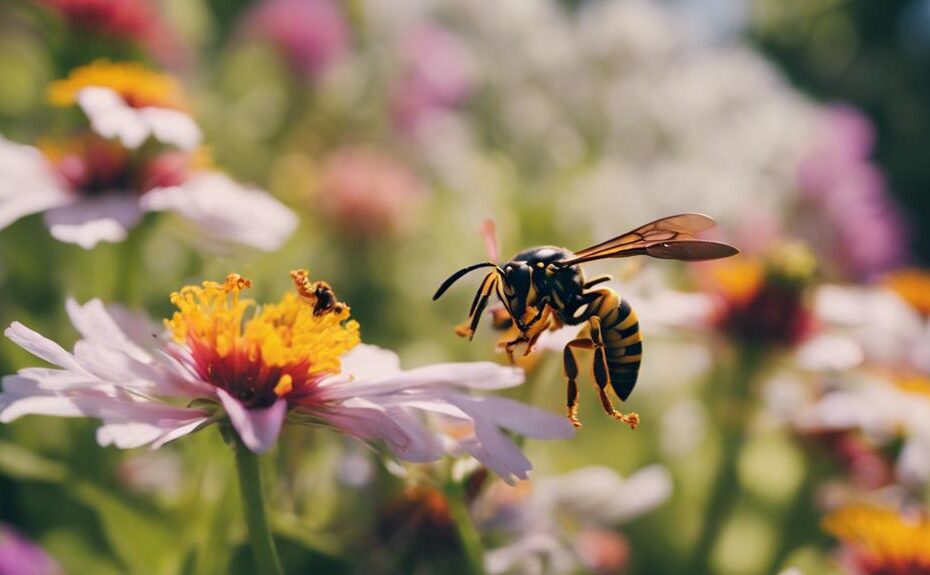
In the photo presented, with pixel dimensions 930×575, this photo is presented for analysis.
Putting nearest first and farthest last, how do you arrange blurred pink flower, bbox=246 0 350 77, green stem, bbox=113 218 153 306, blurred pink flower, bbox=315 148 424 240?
green stem, bbox=113 218 153 306 → blurred pink flower, bbox=315 148 424 240 → blurred pink flower, bbox=246 0 350 77

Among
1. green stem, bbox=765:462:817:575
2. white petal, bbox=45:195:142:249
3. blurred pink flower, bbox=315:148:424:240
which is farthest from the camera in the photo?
blurred pink flower, bbox=315:148:424:240

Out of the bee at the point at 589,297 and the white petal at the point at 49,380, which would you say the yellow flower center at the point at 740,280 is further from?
the white petal at the point at 49,380

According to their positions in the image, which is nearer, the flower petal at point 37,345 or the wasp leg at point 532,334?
the flower petal at point 37,345

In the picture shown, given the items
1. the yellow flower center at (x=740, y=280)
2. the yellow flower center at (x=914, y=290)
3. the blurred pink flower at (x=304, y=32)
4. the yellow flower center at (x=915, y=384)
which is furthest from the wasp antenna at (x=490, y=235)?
the blurred pink flower at (x=304, y=32)

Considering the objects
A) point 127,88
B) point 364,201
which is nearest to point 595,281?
point 127,88

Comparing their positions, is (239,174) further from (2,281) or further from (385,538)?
(385,538)

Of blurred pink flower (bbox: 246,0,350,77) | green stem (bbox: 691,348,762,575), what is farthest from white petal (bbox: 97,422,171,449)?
blurred pink flower (bbox: 246,0,350,77)

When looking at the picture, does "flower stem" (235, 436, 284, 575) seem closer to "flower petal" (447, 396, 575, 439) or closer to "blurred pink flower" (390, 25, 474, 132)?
"flower petal" (447, 396, 575, 439)

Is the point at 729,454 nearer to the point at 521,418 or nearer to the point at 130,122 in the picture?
the point at 521,418
